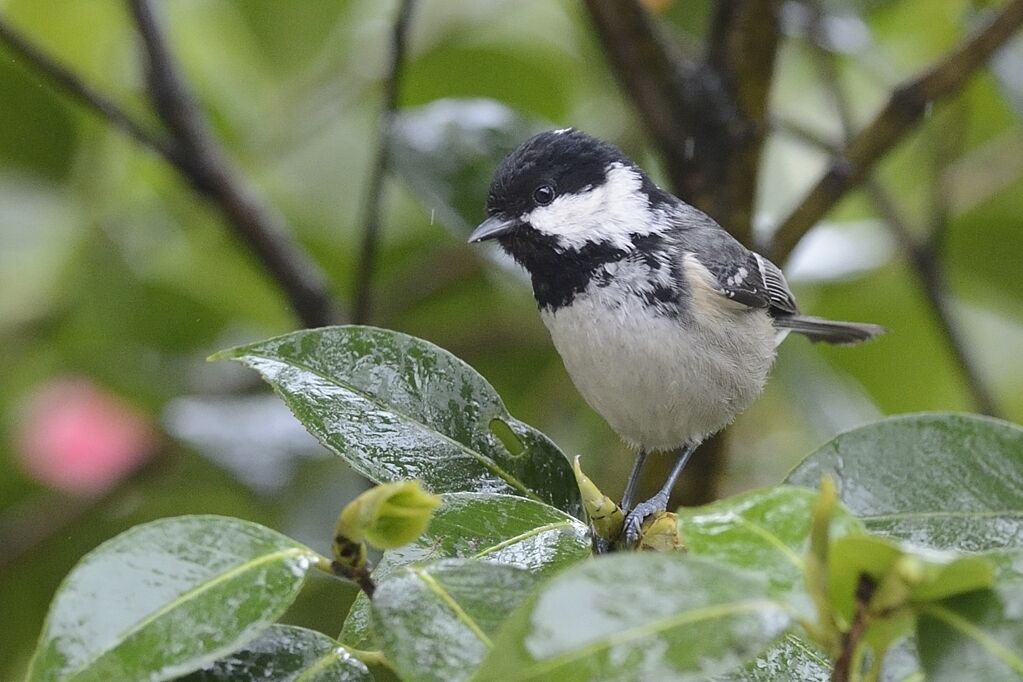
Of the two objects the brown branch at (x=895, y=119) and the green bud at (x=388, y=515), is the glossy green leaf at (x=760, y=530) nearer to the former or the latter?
the green bud at (x=388, y=515)

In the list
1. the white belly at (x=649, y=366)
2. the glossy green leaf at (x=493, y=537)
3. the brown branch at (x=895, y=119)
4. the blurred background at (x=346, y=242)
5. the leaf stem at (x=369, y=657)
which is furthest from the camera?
the blurred background at (x=346, y=242)

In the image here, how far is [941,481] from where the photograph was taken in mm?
1303

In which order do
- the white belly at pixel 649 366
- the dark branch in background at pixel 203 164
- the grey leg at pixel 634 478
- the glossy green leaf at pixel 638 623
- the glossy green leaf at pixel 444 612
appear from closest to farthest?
the glossy green leaf at pixel 638 623
the glossy green leaf at pixel 444 612
the white belly at pixel 649 366
the grey leg at pixel 634 478
the dark branch in background at pixel 203 164

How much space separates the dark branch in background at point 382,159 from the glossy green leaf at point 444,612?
1.47 meters

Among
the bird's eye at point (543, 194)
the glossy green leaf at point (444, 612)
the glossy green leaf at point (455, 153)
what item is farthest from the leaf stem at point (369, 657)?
the glossy green leaf at point (455, 153)

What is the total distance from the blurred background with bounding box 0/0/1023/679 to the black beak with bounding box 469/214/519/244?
218 mm

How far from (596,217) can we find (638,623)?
159 cm

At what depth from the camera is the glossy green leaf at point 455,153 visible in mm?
2621

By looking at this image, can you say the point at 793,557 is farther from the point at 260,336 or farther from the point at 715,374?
the point at 260,336

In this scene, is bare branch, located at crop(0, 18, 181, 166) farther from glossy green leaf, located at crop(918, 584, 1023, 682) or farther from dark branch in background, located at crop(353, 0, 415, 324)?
glossy green leaf, located at crop(918, 584, 1023, 682)

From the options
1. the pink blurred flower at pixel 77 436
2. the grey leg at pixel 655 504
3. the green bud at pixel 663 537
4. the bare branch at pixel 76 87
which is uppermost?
the bare branch at pixel 76 87

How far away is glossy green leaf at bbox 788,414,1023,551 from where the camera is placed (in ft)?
4.23

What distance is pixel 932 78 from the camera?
2.23 m

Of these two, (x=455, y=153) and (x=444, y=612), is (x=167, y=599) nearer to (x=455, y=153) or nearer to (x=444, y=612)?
(x=444, y=612)
